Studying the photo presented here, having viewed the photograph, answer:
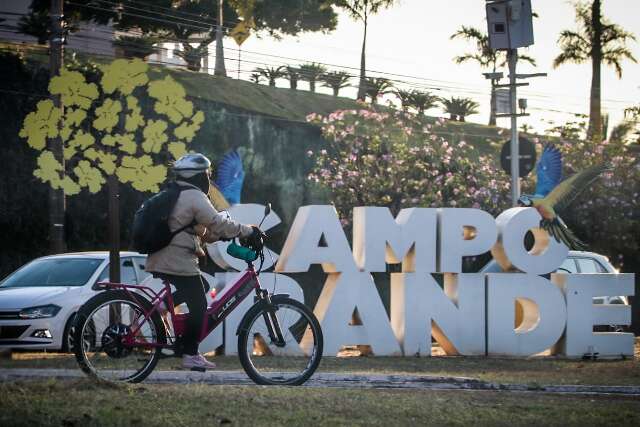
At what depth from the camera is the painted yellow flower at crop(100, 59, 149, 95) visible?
17234 millimetres

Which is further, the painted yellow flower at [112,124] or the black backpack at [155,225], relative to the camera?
the painted yellow flower at [112,124]

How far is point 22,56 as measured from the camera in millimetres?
34469

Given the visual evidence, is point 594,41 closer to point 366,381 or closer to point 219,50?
point 219,50

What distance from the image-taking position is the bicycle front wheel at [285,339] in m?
9.30

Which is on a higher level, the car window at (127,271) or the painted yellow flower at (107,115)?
the painted yellow flower at (107,115)

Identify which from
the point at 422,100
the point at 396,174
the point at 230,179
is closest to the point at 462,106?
the point at 422,100

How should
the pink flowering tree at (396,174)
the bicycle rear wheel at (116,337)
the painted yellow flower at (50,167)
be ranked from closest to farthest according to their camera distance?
the bicycle rear wheel at (116,337), the painted yellow flower at (50,167), the pink flowering tree at (396,174)

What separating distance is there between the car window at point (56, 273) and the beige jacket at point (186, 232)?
7415 millimetres

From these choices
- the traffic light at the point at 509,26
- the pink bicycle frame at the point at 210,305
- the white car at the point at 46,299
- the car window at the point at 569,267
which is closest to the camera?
the pink bicycle frame at the point at 210,305

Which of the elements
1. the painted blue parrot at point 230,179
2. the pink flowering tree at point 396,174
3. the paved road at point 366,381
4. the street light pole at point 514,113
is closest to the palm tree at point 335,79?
the pink flowering tree at point 396,174

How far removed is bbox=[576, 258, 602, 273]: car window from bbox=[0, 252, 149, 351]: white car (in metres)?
8.04

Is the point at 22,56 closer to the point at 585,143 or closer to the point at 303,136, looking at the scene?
the point at 303,136

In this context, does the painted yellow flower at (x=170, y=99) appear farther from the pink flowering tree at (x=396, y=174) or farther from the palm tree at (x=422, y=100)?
the palm tree at (x=422, y=100)

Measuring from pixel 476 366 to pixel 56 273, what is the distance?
6.08 metres
